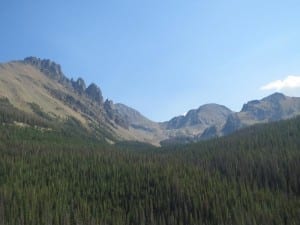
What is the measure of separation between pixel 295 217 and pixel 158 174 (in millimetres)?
73960

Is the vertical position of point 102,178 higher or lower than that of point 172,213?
higher

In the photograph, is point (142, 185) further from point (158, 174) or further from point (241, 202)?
point (241, 202)

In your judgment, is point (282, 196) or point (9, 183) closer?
point (282, 196)

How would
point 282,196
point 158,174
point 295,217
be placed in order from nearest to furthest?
point 295,217 → point 282,196 → point 158,174

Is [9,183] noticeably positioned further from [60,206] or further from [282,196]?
[282,196]

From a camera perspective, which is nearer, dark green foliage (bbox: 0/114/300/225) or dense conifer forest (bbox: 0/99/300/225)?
dense conifer forest (bbox: 0/99/300/225)

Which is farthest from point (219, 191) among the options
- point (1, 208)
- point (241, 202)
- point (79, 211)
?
point (1, 208)

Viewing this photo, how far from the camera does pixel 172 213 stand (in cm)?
15612

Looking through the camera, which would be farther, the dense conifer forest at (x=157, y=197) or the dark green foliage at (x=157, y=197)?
the dark green foliage at (x=157, y=197)

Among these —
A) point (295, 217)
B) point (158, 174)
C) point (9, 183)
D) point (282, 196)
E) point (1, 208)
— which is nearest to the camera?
point (295, 217)

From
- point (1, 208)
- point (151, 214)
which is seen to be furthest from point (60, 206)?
point (151, 214)

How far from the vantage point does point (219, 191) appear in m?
172

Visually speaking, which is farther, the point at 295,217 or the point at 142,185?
the point at 142,185

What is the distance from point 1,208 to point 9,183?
32.0 metres
